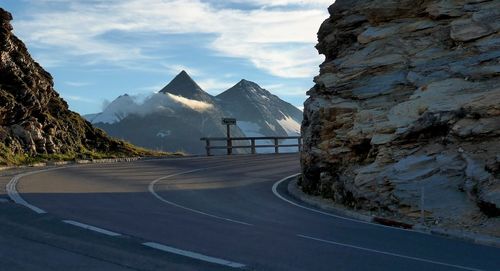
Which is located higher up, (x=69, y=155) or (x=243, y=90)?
(x=243, y=90)

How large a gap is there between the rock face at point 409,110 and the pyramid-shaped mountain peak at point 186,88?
9356 cm

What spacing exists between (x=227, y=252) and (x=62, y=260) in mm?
2428

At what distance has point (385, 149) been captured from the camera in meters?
17.0

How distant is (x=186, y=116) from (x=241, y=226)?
86.4 m

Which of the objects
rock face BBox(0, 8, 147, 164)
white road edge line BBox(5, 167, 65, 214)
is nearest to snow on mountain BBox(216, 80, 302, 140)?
rock face BBox(0, 8, 147, 164)

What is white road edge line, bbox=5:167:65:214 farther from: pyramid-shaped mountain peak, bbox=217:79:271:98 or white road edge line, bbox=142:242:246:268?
pyramid-shaped mountain peak, bbox=217:79:271:98

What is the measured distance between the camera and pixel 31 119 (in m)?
32.8

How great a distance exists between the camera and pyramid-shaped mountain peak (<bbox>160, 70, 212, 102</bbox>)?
4606 inches

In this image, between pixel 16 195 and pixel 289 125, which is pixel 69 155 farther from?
pixel 289 125

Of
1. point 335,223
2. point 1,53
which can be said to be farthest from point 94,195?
point 1,53

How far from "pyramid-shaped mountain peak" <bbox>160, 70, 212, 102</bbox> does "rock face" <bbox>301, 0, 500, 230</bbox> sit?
93.6m

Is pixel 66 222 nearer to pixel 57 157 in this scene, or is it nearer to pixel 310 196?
pixel 310 196

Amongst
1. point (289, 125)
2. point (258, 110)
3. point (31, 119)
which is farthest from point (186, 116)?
point (31, 119)

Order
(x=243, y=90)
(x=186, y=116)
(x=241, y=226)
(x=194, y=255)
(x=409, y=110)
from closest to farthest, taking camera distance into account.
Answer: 1. (x=194, y=255)
2. (x=241, y=226)
3. (x=409, y=110)
4. (x=186, y=116)
5. (x=243, y=90)
